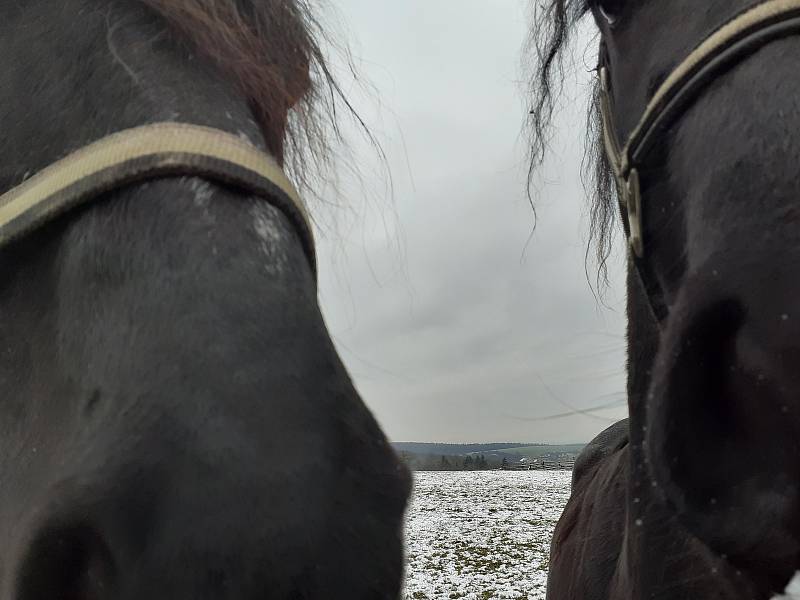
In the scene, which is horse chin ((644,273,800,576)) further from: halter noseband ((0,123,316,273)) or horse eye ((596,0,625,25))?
horse eye ((596,0,625,25))

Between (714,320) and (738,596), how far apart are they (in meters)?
Result: 0.90

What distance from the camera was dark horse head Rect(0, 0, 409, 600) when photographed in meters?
0.86

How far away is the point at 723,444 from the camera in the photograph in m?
1.17

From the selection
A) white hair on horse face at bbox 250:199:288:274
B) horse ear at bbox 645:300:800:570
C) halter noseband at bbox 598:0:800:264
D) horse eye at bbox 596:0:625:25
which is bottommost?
horse ear at bbox 645:300:800:570

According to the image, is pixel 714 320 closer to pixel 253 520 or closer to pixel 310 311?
pixel 310 311

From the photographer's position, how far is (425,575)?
8.86 meters

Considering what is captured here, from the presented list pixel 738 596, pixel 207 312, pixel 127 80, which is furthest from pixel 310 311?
pixel 738 596

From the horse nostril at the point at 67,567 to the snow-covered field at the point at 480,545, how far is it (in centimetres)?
270

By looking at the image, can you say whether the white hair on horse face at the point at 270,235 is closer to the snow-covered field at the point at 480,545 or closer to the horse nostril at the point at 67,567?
the horse nostril at the point at 67,567

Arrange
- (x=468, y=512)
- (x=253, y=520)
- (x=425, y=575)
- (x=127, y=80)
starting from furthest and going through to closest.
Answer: (x=468, y=512) < (x=425, y=575) < (x=127, y=80) < (x=253, y=520)

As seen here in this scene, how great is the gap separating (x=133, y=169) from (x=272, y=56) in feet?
1.56

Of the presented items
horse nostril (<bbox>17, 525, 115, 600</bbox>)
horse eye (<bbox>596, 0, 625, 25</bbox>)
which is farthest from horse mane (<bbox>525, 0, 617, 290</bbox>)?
horse nostril (<bbox>17, 525, 115, 600</bbox>)

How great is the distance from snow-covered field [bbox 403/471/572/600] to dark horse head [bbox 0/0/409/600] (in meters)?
2.66

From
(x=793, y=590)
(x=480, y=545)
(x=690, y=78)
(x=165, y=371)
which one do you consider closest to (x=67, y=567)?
(x=165, y=371)
